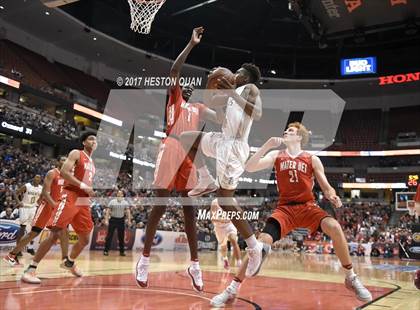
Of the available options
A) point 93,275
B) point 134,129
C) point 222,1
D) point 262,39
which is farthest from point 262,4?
point 93,275

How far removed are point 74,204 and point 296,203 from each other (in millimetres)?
2748

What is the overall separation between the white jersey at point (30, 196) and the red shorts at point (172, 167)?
6009 mm

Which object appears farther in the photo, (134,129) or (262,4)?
(134,129)

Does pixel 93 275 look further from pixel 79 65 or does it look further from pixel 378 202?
pixel 378 202

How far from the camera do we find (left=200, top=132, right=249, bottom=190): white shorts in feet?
12.9

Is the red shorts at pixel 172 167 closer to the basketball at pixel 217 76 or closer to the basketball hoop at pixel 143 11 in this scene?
the basketball at pixel 217 76

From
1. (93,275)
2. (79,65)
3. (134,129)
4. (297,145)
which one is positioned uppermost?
(79,65)

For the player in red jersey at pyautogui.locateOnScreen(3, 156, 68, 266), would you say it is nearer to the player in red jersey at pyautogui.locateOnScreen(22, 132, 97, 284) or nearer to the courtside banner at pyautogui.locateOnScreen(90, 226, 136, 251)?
the player in red jersey at pyautogui.locateOnScreen(22, 132, 97, 284)

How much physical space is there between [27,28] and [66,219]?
25.0 meters

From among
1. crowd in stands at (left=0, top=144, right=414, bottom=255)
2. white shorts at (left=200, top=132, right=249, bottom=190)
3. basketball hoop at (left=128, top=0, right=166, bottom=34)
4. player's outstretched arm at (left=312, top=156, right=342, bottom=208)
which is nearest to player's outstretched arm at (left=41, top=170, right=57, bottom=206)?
white shorts at (left=200, top=132, right=249, bottom=190)

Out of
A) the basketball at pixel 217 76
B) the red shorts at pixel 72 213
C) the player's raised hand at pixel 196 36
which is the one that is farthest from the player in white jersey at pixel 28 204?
the basketball at pixel 217 76

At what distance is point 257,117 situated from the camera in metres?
4.09

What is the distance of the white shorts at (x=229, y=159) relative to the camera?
393cm

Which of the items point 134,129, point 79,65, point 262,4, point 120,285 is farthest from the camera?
point 134,129
